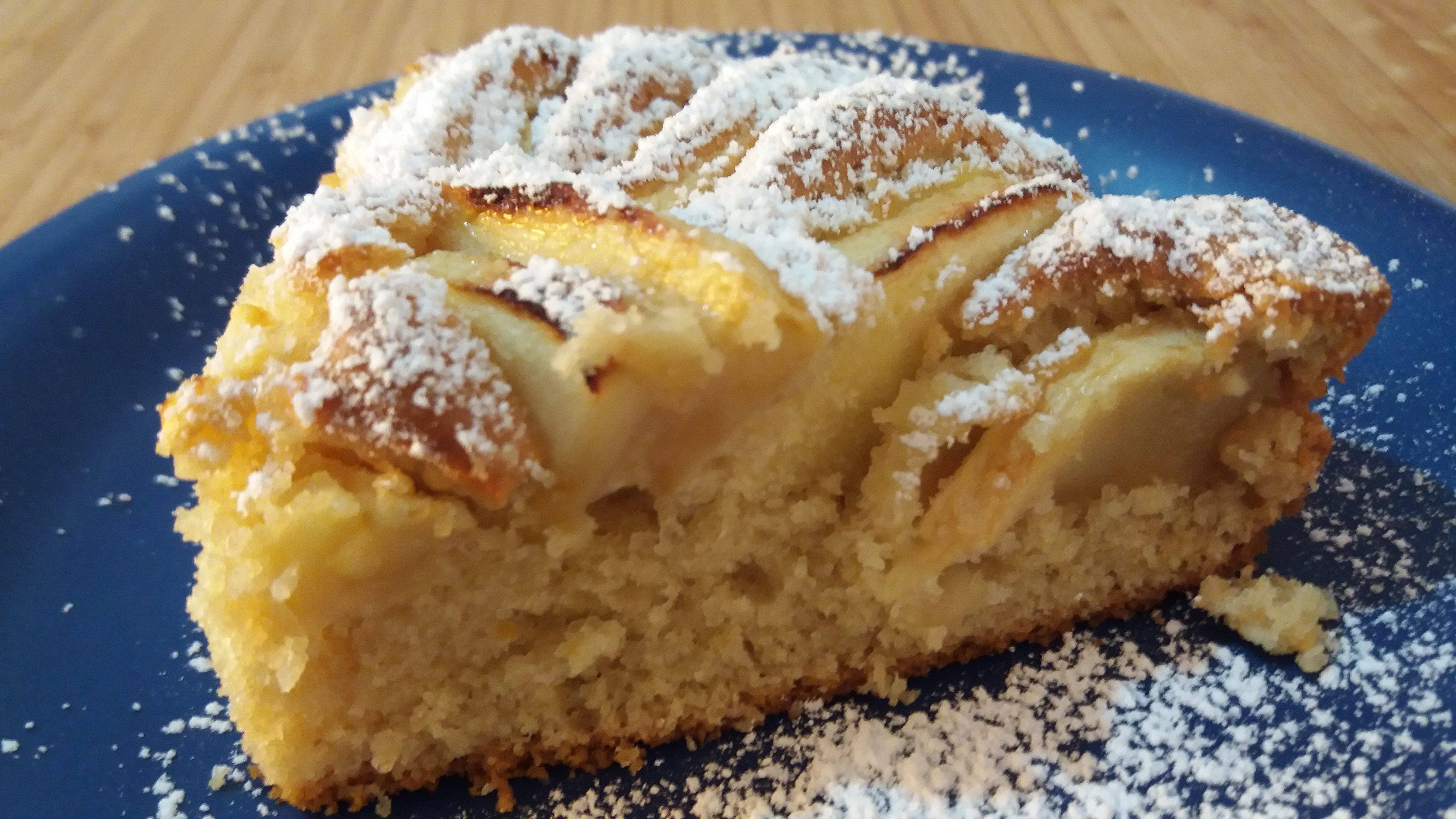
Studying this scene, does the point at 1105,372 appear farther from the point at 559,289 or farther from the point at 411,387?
the point at 411,387

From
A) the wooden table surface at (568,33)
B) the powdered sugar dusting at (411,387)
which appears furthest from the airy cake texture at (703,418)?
the wooden table surface at (568,33)

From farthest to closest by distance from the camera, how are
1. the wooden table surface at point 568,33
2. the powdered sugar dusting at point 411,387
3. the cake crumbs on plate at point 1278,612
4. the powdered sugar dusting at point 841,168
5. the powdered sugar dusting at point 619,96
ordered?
the wooden table surface at point 568,33, the powdered sugar dusting at point 619,96, the cake crumbs on plate at point 1278,612, the powdered sugar dusting at point 841,168, the powdered sugar dusting at point 411,387

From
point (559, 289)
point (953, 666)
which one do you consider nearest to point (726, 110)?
point (559, 289)

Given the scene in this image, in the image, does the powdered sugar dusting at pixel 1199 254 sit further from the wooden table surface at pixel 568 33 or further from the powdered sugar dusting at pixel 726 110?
the wooden table surface at pixel 568 33

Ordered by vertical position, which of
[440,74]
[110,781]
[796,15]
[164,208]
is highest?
[440,74]

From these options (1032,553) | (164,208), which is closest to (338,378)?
(1032,553)

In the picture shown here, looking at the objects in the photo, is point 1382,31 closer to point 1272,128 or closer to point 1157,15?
point 1157,15

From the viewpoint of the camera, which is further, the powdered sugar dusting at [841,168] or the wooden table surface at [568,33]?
the wooden table surface at [568,33]
